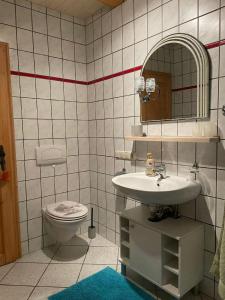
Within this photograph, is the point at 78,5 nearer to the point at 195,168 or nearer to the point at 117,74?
the point at 117,74

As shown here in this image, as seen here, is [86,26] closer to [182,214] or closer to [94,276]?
[182,214]

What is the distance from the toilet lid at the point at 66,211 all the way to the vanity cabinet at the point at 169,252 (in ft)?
1.83

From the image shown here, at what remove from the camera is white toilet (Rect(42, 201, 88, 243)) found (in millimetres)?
2082

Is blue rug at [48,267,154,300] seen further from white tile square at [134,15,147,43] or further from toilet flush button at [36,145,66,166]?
white tile square at [134,15,147,43]

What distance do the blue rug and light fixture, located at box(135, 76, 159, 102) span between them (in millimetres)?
1567

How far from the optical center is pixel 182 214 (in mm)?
1841

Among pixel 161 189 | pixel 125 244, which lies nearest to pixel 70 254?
pixel 125 244

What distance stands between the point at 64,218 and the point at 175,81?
1522 millimetres

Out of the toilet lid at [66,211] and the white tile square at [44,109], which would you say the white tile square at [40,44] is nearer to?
the white tile square at [44,109]

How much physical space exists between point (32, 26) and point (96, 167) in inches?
64.2

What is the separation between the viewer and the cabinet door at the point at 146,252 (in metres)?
1.63

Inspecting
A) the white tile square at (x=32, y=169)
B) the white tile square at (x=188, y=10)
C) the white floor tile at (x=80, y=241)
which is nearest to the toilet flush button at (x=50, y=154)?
the white tile square at (x=32, y=169)

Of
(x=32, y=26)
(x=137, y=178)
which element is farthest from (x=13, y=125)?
(x=137, y=178)

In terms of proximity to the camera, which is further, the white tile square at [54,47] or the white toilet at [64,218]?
the white tile square at [54,47]
